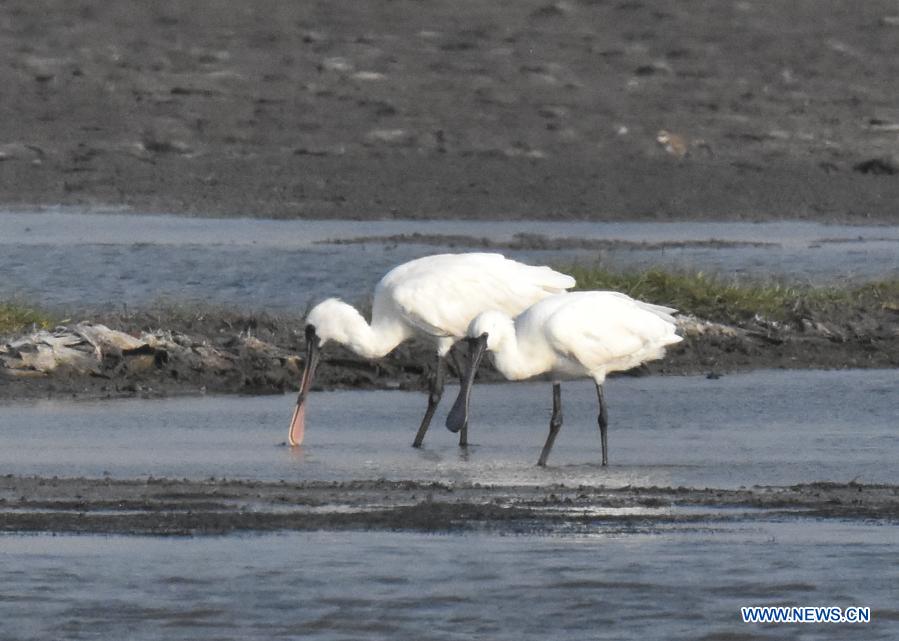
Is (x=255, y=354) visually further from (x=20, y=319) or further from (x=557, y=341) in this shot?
(x=557, y=341)

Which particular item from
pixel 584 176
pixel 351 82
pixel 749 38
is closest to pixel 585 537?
pixel 584 176

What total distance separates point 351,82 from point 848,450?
15456 millimetres

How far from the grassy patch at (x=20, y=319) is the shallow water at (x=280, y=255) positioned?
4.29 ft

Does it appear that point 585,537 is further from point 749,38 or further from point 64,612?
point 749,38

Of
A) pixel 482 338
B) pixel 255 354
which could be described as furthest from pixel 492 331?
pixel 255 354

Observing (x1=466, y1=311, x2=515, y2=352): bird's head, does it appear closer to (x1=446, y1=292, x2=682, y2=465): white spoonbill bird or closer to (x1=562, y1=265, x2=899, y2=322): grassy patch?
(x1=446, y1=292, x2=682, y2=465): white spoonbill bird

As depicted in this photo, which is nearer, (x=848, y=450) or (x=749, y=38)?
(x=848, y=450)

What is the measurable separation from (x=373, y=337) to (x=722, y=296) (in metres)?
3.43

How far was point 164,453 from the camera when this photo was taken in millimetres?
10430

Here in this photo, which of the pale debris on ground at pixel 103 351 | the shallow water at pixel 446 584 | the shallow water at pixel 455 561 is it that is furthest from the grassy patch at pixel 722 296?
the shallow water at pixel 446 584

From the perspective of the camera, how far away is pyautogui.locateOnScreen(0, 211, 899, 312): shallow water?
16.3 metres

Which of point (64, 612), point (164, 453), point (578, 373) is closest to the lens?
point (64, 612)

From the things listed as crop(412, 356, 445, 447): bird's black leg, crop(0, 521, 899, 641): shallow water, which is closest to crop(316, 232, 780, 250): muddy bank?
crop(412, 356, 445, 447): bird's black leg

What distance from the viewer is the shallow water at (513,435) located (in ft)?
33.2
